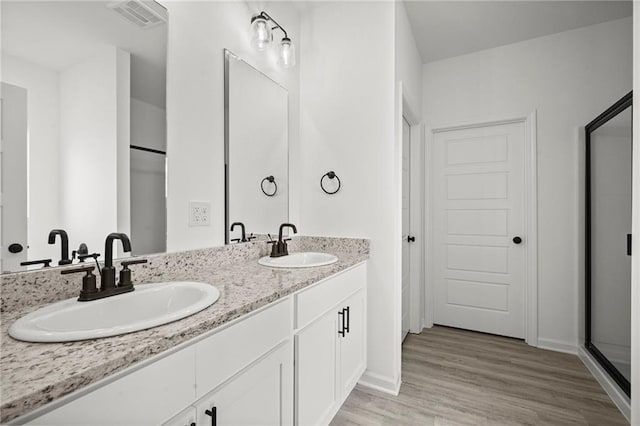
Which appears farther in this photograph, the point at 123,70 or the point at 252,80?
the point at 252,80

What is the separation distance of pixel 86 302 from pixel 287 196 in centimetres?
144

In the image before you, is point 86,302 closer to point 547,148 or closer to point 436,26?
point 436,26

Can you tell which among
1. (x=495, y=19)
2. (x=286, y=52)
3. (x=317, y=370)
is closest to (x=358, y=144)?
(x=286, y=52)

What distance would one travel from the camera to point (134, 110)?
122cm

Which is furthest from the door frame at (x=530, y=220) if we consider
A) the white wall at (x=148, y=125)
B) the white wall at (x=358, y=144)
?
the white wall at (x=148, y=125)

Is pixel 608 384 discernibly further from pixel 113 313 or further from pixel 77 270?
pixel 77 270

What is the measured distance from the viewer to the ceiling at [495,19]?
7.56 feet

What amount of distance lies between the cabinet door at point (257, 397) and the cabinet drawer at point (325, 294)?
15 cm

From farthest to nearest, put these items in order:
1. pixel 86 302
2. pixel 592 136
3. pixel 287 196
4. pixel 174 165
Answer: pixel 592 136 → pixel 287 196 → pixel 174 165 → pixel 86 302

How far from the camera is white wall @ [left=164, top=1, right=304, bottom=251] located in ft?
4.49

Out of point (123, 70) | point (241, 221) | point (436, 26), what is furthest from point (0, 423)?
point (436, 26)

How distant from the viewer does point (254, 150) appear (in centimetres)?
189

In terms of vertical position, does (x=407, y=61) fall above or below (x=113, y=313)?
above

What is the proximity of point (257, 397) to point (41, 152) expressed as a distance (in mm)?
1020
